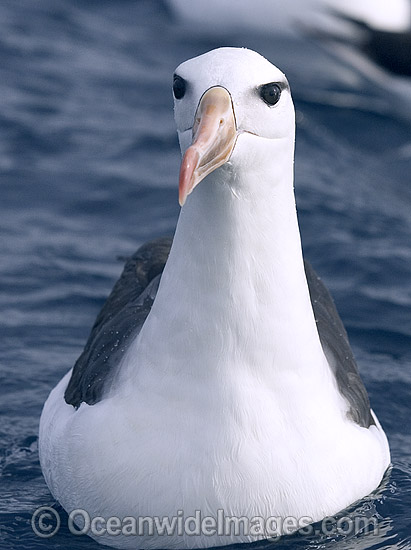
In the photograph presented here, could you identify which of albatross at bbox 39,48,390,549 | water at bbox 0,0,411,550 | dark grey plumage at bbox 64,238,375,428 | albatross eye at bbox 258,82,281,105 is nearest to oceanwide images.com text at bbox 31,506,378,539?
albatross at bbox 39,48,390,549

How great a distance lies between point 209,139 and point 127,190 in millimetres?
5846

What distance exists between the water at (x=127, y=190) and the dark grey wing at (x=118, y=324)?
2.09 ft

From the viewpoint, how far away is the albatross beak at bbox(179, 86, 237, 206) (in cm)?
413

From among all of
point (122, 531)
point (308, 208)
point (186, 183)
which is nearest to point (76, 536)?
point (122, 531)

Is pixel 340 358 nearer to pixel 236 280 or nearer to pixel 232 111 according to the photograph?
pixel 236 280

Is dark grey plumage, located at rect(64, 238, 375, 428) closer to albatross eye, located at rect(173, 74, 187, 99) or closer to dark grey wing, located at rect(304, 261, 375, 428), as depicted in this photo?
dark grey wing, located at rect(304, 261, 375, 428)

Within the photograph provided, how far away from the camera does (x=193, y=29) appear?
13.1 m

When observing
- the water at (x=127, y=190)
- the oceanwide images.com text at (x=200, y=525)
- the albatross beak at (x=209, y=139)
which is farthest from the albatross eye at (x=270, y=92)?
the water at (x=127, y=190)

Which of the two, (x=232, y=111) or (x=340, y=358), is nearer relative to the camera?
A: (x=232, y=111)

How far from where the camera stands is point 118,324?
5926mm

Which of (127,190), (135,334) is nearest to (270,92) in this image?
(135,334)

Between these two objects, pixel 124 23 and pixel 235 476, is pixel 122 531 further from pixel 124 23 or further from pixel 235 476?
pixel 124 23

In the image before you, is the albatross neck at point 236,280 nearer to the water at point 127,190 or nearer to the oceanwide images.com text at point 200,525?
the oceanwide images.com text at point 200,525

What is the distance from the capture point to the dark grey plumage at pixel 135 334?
5.57 m
